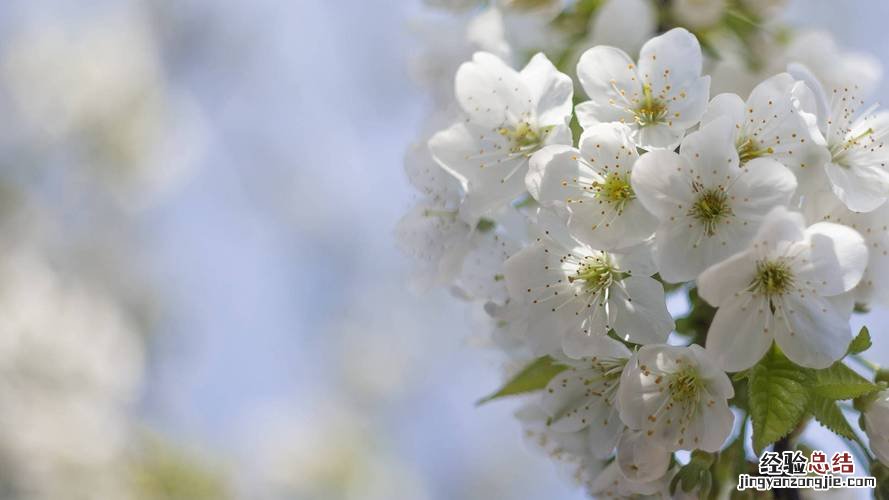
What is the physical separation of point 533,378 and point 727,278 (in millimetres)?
425

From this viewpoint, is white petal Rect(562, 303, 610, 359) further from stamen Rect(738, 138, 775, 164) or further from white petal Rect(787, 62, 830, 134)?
white petal Rect(787, 62, 830, 134)

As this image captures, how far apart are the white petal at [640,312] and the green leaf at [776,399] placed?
0.46 ft

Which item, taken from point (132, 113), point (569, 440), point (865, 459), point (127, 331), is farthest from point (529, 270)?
point (132, 113)

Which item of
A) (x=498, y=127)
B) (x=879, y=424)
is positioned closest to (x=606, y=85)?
(x=498, y=127)

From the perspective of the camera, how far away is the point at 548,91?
4.45ft

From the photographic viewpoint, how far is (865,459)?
4.33ft

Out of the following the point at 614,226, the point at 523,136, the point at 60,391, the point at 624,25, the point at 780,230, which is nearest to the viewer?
the point at 780,230

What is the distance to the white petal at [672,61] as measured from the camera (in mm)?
1268

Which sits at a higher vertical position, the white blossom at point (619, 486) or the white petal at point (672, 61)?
the white petal at point (672, 61)

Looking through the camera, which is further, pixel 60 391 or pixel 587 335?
pixel 60 391

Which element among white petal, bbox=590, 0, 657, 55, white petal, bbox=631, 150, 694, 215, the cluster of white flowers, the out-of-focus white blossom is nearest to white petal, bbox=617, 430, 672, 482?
the cluster of white flowers

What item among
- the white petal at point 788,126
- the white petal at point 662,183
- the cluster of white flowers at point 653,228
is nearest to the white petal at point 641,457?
the cluster of white flowers at point 653,228

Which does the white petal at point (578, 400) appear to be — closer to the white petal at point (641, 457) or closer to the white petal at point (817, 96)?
the white petal at point (641, 457)

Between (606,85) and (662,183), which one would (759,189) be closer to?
(662,183)
